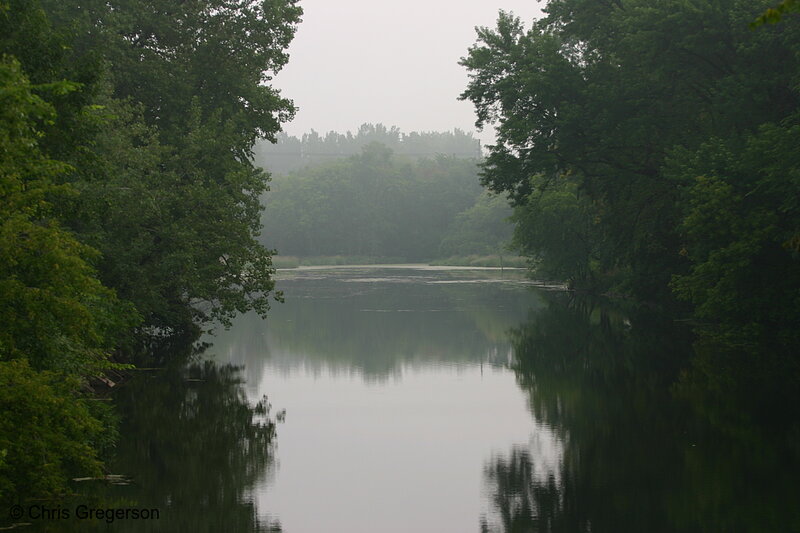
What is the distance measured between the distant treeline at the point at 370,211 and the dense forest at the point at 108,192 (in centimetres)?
11602

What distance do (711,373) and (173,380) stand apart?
1379cm

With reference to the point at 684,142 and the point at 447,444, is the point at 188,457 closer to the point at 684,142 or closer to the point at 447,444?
the point at 447,444

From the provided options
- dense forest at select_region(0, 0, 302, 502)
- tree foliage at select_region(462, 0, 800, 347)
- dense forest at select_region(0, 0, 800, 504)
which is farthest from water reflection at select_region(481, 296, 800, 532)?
dense forest at select_region(0, 0, 302, 502)

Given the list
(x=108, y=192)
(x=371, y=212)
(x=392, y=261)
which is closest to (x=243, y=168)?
(x=108, y=192)

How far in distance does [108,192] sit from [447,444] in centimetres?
1115

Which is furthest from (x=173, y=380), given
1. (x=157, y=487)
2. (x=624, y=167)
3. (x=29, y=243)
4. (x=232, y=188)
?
(x=624, y=167)

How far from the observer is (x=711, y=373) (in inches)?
922

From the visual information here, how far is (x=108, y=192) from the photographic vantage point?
73.5 feet

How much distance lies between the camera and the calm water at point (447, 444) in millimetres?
11789

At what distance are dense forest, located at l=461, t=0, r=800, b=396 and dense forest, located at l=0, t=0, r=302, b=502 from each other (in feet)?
34.2

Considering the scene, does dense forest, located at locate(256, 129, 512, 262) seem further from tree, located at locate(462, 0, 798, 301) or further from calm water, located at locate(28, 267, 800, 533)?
calm water, located at locate(28, 267, 800, 533)

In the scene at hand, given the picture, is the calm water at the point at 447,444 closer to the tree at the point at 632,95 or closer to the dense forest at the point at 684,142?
the dense forest at the point at 684,142

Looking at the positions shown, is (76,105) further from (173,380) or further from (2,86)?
(173,380)

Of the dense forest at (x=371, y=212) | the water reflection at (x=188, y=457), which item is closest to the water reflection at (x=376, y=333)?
the water reflection at (x=188, y=457)
